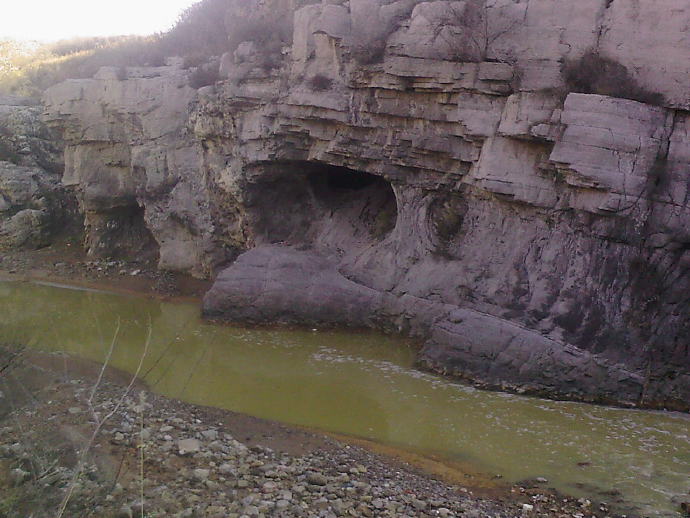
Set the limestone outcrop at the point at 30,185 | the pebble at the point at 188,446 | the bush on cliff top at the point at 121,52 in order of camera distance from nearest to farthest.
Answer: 1. the pebble at the point at 188,446
2. the bush on cliff top at the point at 121,52
3. the limestone outcrop at the point at 30,185

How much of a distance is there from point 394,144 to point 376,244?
197 centimetres

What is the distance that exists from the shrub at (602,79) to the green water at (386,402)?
436cm

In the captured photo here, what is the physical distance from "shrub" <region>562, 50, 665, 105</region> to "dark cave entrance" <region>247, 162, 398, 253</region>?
15.1ft

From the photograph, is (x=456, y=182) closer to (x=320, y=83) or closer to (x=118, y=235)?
(x=320, y=83)

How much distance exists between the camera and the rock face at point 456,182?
8.93 metres

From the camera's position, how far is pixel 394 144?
11648 mm

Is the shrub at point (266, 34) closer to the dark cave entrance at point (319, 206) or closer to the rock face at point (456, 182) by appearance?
the rock face at point (456, 182)

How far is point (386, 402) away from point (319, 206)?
6047 millimetres

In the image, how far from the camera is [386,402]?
357 inches

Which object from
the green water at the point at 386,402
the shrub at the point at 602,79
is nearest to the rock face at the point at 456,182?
the shrub at the point at 602,79

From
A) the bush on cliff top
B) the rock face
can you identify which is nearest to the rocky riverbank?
the rock face

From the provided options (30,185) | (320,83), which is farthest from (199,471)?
(30,185)

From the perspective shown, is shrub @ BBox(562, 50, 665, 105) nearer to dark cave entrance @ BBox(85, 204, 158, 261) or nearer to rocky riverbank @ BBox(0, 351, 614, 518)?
rocky riverbank @ BBox(0, 351, 614, 518)

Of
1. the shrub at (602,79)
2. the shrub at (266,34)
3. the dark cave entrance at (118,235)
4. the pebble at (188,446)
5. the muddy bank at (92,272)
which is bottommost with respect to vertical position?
the muddy bank at (92,272)
